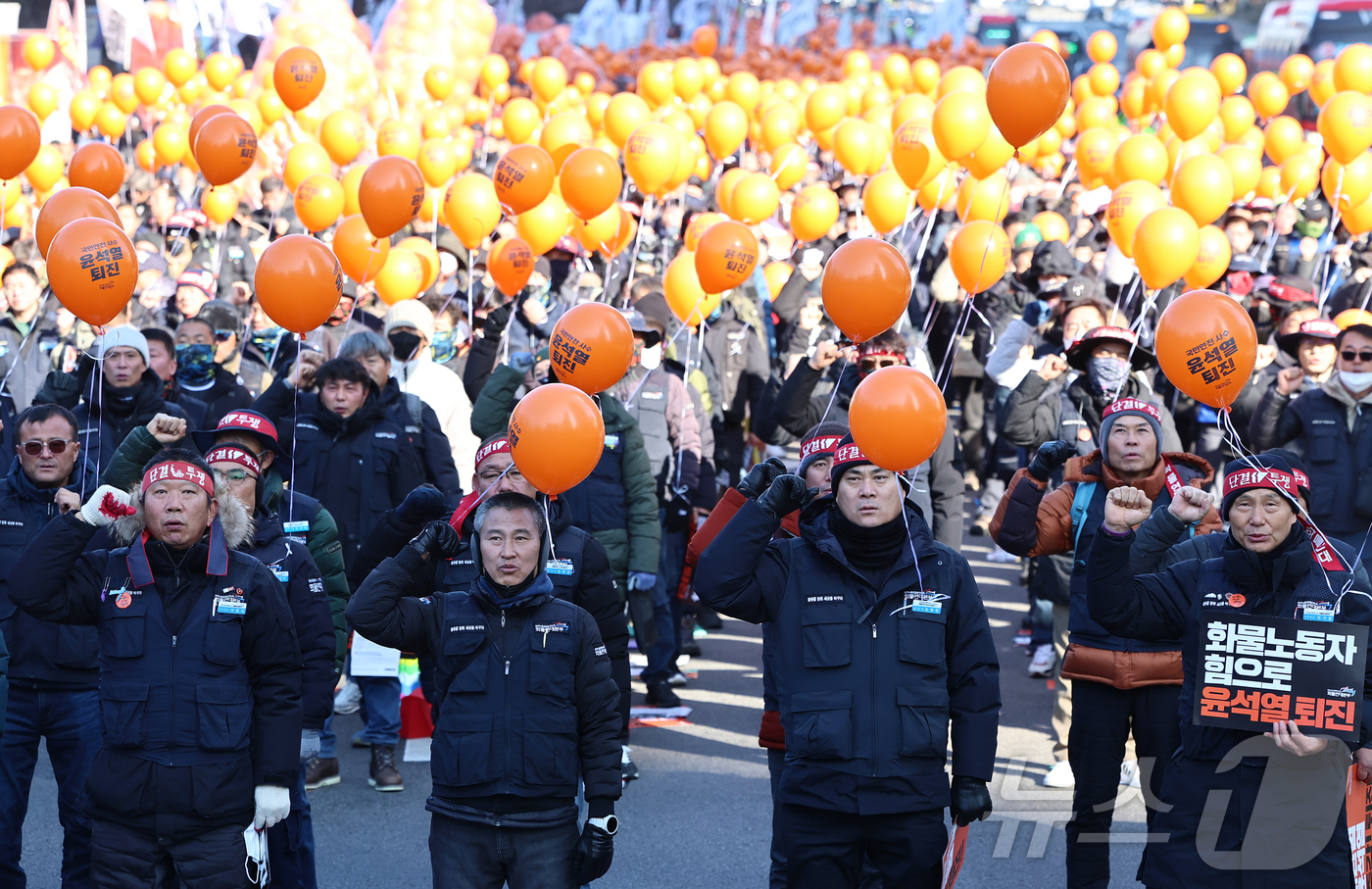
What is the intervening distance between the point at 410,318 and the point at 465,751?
4.39 meters

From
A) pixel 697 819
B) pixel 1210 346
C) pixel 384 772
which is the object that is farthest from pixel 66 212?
pixel 1210 346

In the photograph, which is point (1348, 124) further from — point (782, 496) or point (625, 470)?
point (782, 496)

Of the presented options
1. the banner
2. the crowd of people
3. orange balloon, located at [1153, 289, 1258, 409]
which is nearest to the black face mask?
the crowd of people

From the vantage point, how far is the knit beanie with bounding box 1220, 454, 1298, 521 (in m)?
4.07

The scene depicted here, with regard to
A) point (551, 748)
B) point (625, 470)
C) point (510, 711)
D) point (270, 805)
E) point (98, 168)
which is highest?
point (98, 168)

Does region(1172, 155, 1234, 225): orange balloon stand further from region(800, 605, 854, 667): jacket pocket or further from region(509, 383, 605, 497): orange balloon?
region(800, 605, 854, 667): jacket pocket

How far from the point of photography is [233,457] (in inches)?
199

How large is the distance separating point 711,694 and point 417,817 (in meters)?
2.30

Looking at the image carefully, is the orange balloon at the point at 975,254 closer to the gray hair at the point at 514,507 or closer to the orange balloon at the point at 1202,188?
the orange balloon at the point at 1202,188

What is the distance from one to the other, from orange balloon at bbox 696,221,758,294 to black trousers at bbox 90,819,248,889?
4.47 metres

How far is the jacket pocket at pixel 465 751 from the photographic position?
156 inches

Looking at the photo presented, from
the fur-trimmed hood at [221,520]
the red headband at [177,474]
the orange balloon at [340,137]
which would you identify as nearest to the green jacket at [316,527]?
the fur-trimmed hood at [221,520]

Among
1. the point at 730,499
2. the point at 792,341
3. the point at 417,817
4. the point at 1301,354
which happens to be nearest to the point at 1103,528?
the point at 730,499

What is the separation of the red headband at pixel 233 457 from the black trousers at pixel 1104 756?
10.3 ft
